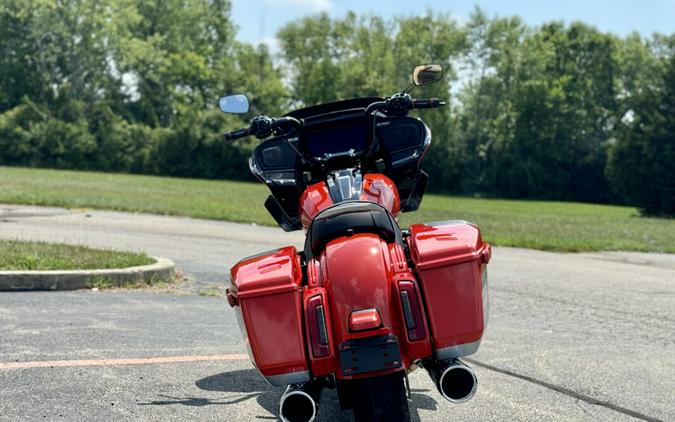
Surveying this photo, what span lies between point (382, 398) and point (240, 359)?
8.10ft

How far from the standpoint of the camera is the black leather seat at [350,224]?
3.62 metres

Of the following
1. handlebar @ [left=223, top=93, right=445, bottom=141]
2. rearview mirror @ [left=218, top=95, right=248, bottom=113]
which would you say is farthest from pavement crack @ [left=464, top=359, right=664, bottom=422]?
rearview mirror @ [left=218, top=95, right=248, bottom=113]

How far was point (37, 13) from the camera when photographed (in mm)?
61938

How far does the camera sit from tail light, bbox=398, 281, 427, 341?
3359 mm

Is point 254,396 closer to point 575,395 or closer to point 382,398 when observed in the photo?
point 382,398

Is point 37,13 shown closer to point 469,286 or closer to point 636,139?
point 636,139

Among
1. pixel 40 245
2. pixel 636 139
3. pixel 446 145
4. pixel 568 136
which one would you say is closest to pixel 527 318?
pixel 40 245

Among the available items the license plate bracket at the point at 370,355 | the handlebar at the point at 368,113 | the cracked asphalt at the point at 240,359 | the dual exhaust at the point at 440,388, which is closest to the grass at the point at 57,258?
the cracked asphalt at the point at 240,359

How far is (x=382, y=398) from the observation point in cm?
326

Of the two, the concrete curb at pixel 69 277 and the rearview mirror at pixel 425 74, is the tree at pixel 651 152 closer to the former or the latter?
the concrete curb at pixel 69 277

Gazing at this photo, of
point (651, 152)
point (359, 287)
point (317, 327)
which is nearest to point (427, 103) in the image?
point (359, 287)

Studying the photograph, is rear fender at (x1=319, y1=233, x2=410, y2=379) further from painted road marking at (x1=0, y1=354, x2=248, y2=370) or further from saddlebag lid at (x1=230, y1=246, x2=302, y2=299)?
painted road marking at (x1=0, y1=354, x2=248, y2=370)

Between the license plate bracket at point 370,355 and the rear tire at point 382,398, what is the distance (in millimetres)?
67

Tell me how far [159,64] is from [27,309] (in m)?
63.1
